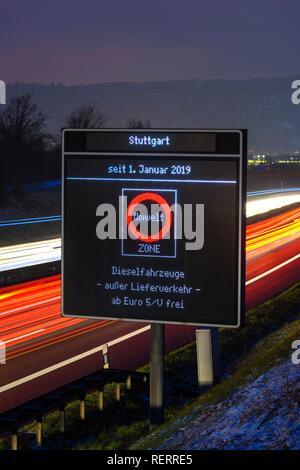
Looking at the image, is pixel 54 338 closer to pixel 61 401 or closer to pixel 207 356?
pixel 207 356

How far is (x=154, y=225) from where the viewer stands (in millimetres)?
11930

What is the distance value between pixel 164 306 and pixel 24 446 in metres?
3.12

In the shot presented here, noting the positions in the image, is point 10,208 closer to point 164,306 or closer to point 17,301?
point 17,301

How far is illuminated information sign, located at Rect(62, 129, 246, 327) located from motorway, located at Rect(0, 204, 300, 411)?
4667mm

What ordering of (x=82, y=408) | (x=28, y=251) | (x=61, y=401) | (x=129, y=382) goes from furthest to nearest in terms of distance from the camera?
(x=28, y=251)
(x=129, y=382)
(x=82, y=408)
(x=61, y=401)

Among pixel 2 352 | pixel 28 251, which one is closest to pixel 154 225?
pixel 2 352

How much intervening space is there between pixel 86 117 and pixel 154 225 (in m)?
87.0

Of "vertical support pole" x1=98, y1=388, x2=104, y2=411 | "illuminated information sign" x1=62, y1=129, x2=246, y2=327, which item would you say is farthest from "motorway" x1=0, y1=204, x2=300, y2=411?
"illuminated information sign" x1=62, y1=129, x2=246, y2=327

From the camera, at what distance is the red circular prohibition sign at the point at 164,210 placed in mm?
11922

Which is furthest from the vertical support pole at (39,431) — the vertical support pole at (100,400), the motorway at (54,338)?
Answer: the motorway at (54,338)

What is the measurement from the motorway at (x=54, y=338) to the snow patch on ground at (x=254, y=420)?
5.05 metres

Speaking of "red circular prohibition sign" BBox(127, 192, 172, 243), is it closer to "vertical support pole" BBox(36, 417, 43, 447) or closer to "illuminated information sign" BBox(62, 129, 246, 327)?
"illuminated information sign" BBox(62, 129, 246, 327)

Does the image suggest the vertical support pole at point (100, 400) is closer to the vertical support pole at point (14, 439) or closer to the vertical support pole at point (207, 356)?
the vertical support pole at point (207, 356)

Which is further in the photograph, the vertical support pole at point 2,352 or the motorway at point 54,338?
the vertical support pole at point 2,352
